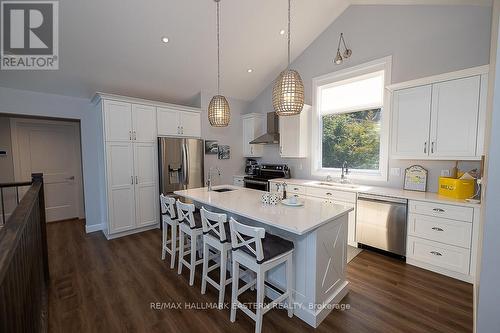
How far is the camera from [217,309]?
2.01 m

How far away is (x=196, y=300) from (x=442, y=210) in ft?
9.52

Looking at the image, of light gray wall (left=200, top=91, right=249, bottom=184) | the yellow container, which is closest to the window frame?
the yellow container

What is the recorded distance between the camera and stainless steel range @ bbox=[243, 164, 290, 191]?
179 inches

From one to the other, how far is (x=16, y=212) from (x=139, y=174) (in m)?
2.47

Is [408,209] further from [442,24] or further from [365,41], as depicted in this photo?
[365,41]

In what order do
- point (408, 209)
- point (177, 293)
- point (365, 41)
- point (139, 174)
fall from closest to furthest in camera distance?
point (177, 293) → point (408, 209) → point (365, 41) → point (139, 174)

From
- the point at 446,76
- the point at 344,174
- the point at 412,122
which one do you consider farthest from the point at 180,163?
the point at 446,76

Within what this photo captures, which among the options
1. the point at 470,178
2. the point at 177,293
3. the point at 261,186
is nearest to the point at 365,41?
the point at 470,178

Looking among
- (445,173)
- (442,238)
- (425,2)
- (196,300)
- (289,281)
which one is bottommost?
(196,300)

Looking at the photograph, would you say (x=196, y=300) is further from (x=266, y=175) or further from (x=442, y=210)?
(x=266, y=175)

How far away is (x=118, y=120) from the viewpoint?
3.59m

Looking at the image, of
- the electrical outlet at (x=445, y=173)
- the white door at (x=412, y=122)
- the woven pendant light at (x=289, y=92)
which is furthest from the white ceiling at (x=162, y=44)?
the electrical outlet at (x=445, y=173)

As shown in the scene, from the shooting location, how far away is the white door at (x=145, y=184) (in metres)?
3.87

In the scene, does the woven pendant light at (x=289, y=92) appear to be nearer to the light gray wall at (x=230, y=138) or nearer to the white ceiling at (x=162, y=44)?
the white ceiling at (x=162, y=44)
